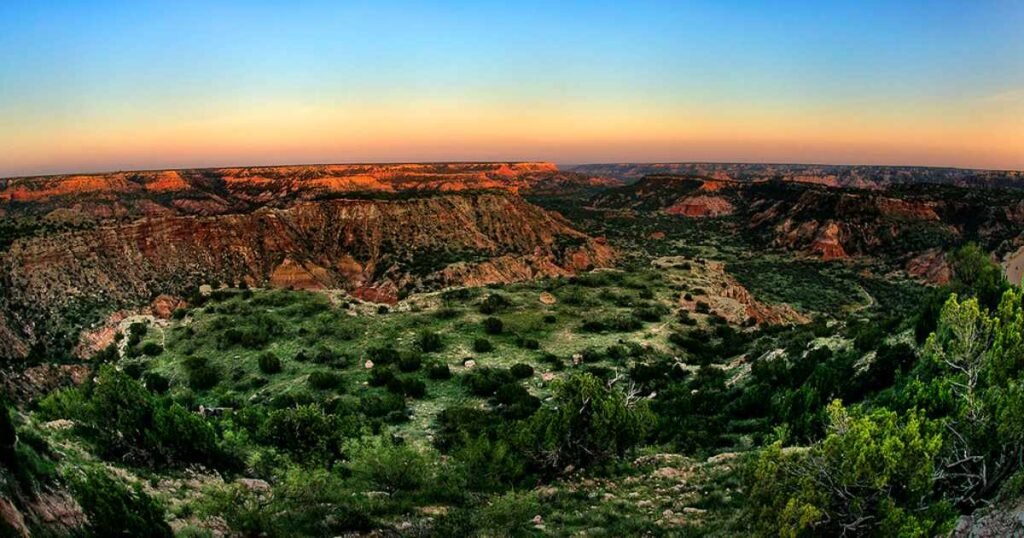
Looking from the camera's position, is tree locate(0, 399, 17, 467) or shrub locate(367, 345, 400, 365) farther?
shrub locate(367, 345, 400, 365)

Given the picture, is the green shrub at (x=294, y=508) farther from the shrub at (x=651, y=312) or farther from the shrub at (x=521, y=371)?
the shrub at (x=651, y=312)

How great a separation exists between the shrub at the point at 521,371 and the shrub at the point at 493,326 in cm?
662

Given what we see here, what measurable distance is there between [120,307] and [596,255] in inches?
2115

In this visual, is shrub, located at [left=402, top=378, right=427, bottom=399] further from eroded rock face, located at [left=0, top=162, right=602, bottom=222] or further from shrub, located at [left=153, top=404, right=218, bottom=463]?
eroded rock face, located at [left=0, top=162, right=602, bottom=222]

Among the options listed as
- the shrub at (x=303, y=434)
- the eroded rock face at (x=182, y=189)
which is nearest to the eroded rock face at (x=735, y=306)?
the shrub at (x=303, y=434)

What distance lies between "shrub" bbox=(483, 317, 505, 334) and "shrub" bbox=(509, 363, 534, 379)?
6621 mm

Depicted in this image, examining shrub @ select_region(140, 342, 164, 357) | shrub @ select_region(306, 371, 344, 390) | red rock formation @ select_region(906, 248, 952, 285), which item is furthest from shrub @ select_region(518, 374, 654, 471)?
red rock formation @ select_region(906, 248, 952, 285)

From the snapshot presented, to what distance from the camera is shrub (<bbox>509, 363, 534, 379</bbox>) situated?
2639 centimetres

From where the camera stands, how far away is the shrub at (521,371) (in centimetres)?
2639

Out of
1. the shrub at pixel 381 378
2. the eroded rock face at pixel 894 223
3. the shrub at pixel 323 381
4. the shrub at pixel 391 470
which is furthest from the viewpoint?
the eroded rock face at pixel 894 223

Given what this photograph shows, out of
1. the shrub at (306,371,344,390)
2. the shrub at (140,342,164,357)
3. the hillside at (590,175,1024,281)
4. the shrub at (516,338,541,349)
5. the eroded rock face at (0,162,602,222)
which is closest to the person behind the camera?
the shrub at (306,371,344,390)

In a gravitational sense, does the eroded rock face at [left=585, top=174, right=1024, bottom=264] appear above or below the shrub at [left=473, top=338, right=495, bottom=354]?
above

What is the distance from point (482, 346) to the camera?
1200 inches

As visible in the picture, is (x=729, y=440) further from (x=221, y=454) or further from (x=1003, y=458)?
(x=221, y=454)
